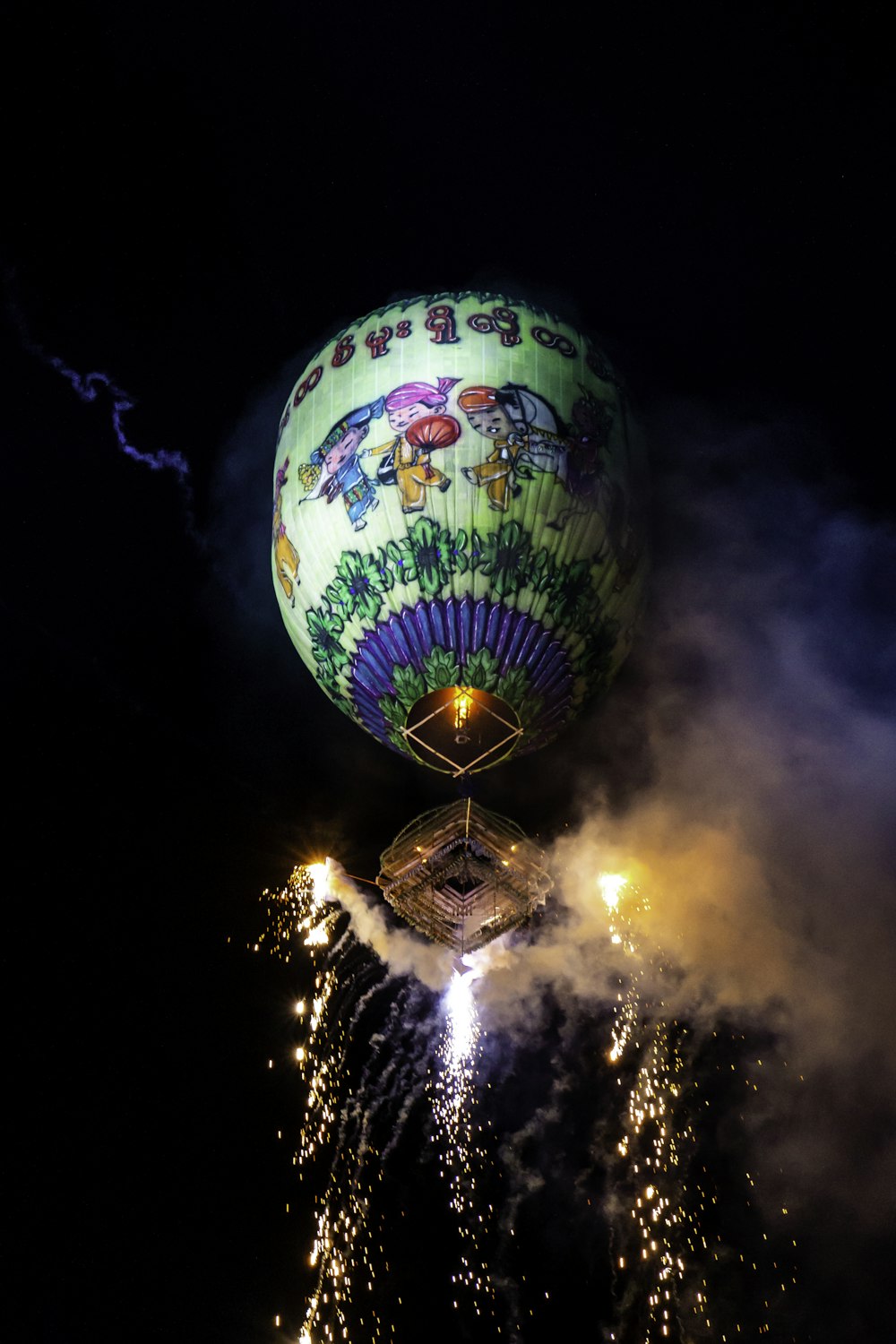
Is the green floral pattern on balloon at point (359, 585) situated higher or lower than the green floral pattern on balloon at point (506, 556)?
lower

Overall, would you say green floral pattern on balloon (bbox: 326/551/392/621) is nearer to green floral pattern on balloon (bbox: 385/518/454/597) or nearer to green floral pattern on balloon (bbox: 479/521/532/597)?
green floral pattern on balloon (bbox: 385/518/454/597)

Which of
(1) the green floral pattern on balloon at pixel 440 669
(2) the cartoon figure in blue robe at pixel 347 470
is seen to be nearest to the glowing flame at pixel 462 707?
(1) the green floral pattern on balloon at pixel 440 669

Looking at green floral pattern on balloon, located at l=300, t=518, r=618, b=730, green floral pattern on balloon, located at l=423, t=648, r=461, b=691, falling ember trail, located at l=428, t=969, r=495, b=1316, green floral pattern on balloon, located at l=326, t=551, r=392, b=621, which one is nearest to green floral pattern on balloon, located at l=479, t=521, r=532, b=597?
green floral pattern on balloon, located at l=300, t=518, r=618, b=730

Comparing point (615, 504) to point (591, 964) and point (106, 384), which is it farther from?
point (591, 964)

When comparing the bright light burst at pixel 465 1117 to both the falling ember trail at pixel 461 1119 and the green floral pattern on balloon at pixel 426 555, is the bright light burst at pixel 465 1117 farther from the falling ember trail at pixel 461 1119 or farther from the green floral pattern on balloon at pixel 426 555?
the green floral pattern on balloon at pixel 426 555

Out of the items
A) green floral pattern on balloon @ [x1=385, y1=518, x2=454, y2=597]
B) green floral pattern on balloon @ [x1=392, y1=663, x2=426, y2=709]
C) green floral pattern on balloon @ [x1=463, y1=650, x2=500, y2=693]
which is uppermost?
green floral pattern on balloon @ [x1=385, y1=518, x2=454, y2=597]

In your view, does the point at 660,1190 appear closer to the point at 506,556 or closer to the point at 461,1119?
the point at 461,1119
